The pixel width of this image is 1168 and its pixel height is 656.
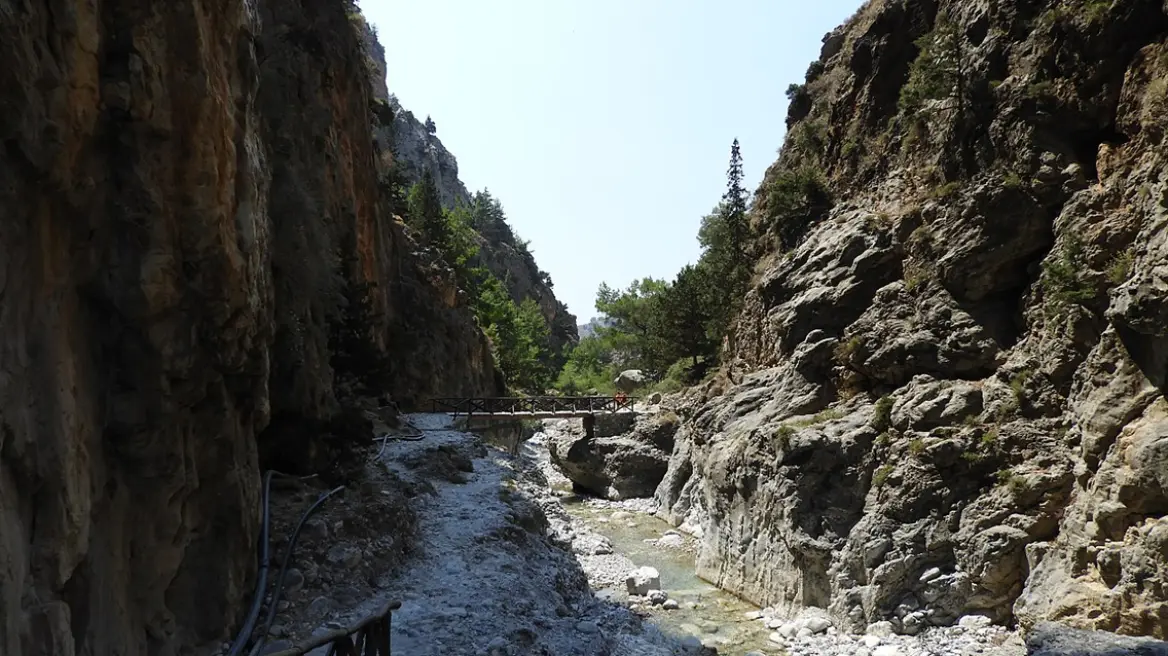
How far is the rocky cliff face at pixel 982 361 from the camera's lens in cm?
1255

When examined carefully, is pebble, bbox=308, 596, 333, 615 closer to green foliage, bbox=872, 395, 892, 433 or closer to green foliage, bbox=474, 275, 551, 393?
green foliage, bbox=872, 395, 892, 433

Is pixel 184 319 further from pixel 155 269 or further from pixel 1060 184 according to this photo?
pixel 1060 184

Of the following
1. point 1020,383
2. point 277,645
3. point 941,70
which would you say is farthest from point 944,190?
point 277,645

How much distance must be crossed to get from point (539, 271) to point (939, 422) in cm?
9336

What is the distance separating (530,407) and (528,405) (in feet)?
4.77

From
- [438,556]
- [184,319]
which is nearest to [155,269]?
[184,319]

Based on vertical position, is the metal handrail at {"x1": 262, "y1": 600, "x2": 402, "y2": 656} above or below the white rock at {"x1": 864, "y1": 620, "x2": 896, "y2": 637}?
above

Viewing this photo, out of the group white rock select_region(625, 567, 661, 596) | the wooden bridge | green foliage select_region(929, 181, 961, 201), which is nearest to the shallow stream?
white rock select_region(625, 567, 661, 596)

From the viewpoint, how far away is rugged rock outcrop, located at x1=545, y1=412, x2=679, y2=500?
33.9 meters

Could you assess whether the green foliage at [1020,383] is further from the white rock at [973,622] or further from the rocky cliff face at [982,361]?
the white rock at [973,622]

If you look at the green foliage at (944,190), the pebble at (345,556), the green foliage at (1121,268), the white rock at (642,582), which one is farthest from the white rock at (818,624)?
the green foliage at (944,190)

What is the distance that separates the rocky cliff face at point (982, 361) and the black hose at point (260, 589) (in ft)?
41.3

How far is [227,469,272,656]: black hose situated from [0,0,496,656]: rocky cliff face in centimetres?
20

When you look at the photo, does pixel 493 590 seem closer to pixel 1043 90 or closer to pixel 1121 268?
pixel 1121 268
